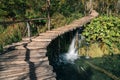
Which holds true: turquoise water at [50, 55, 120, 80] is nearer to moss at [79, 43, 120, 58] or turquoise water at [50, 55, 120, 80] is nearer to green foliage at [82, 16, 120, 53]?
moss at [79, 43, 120, 58]

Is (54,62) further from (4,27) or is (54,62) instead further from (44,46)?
(44,46)

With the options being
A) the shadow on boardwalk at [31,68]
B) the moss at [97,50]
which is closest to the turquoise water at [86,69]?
the moss at [97,50]

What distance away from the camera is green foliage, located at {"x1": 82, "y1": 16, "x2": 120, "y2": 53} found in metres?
18.0

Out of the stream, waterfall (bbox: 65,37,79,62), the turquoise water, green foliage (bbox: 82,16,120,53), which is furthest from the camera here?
green foliage (bbox: 82,16,120,53)

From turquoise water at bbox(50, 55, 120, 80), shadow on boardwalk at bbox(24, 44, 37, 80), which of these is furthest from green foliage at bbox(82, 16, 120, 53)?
shadow on boardwalk at bbox(24, 44, 37, 80)

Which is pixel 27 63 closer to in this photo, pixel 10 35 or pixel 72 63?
pixel 10 35

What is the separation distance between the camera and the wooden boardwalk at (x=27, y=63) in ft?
27.0

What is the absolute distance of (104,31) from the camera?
59.5 feet

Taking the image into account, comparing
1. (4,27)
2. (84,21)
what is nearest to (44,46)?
(4,27)

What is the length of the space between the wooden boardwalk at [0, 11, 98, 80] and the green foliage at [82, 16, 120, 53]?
5944 millimetres

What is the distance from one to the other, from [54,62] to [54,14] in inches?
128

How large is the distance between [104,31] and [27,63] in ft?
32.2

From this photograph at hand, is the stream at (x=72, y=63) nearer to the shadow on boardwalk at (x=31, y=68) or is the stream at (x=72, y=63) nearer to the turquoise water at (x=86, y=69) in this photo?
the turquoise water at (x=86, y=69)

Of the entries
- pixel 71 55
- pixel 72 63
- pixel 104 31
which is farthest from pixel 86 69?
pixel 104 31
